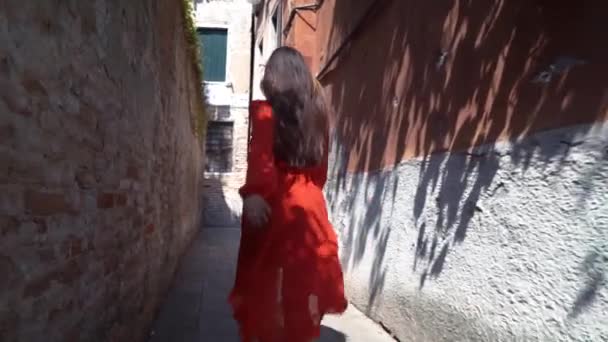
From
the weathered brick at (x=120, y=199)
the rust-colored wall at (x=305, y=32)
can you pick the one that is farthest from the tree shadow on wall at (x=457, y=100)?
the rust-colored wall at (x=305, y=32)

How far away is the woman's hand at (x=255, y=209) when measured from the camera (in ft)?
6.29

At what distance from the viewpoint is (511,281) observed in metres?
1.93

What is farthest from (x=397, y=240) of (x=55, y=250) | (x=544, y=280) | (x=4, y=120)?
(x=4, y=120)

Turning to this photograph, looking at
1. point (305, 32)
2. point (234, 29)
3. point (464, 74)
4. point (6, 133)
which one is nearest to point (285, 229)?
point (6, 133)

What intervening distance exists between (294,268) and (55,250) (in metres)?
1.04

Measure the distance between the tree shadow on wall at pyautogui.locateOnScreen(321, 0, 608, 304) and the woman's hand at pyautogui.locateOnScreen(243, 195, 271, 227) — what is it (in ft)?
3.69

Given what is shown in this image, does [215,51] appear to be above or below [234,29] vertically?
below

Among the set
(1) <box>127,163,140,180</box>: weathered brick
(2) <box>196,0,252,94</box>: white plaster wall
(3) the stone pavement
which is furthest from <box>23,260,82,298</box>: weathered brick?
(2) <box>196,0,252,94</box>: white plaster wall

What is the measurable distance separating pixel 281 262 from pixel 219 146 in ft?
44.3

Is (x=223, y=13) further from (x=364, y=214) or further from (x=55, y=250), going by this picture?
(x=55, y=250)

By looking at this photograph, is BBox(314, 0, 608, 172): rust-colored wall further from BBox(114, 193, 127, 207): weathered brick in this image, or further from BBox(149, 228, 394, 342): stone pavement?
BBox(114, 193, 127, 207): weathered brick

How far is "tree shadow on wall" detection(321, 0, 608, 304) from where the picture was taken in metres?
1.66

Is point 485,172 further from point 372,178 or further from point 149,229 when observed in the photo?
point 149,229

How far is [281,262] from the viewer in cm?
205
